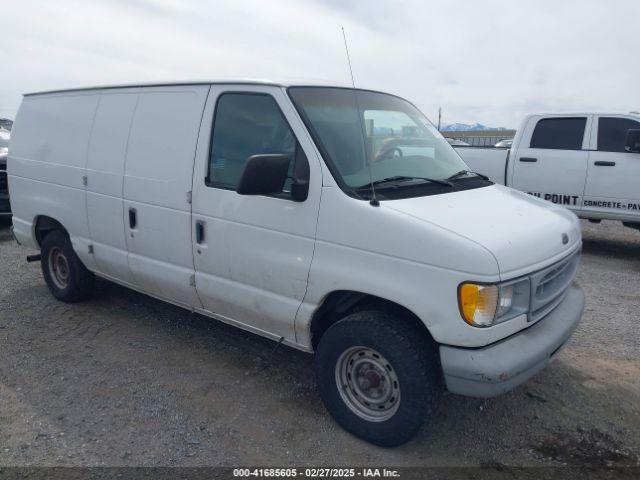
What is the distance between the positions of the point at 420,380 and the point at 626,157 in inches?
248

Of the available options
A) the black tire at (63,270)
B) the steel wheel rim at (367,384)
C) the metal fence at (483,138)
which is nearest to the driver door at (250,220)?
the steel wheel rim at (367,384)

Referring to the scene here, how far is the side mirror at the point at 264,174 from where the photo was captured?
2910 millimetres

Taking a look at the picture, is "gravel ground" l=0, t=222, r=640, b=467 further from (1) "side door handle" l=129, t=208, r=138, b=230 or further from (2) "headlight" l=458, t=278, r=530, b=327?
(1) "side door handle" l=129, t=208, r=138, b=230

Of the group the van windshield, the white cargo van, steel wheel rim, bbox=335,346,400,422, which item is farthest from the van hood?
steel wheel rim, bbox=335,346,400,422

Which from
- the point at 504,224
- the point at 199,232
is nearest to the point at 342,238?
the point at 504,224

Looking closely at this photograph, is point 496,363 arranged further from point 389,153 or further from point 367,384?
point 389,153

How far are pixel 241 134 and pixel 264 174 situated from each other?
0.71 metres

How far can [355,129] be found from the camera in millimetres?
3402

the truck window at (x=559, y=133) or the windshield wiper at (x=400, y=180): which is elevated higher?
the truck window at (x=559, y=133)

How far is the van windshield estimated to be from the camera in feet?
10.3

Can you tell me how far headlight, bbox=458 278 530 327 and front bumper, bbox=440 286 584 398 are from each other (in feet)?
0.55

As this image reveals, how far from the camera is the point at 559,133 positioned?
7.94 metres

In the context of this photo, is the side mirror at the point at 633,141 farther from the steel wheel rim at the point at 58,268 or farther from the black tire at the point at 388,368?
the steel wheel rim at the point at 58,268

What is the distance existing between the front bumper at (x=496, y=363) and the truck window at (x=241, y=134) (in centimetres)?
146
